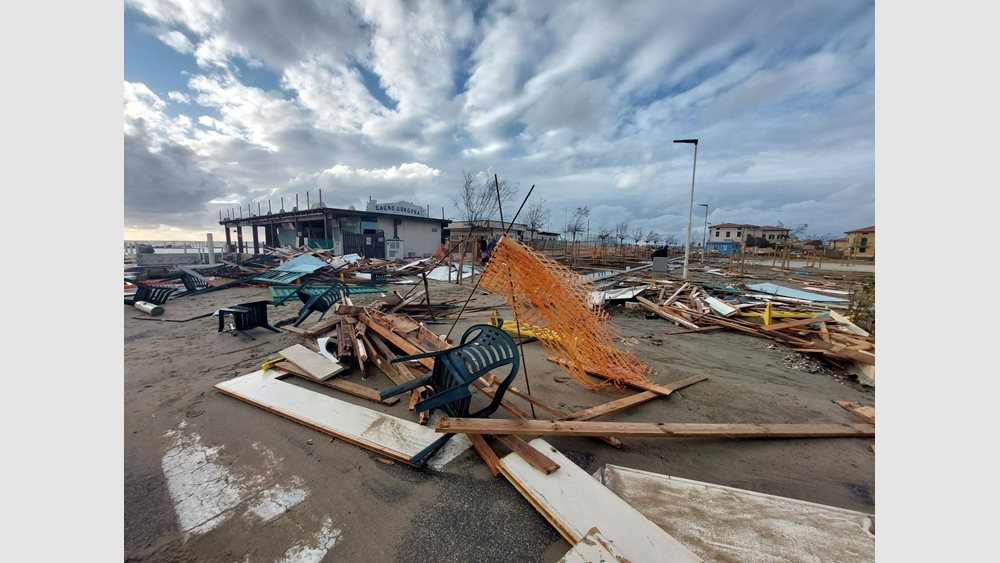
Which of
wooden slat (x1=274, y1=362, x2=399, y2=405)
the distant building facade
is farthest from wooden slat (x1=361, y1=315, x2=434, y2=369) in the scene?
the distant building facade

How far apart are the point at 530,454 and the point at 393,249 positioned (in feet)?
82.9

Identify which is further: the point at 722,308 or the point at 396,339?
the point at 722,308

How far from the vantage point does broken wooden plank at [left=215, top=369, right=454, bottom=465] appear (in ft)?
10.6

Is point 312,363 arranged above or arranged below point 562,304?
below

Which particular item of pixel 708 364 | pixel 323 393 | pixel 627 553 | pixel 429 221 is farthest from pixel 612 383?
pixel 429 221

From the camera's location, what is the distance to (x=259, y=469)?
302 cm

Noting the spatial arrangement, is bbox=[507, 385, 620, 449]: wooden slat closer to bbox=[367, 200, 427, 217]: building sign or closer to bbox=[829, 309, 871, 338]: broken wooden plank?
bbox=[829, 309, 871, 338]: broken wooden plank

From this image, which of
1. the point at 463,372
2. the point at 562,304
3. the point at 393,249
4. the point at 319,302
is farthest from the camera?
the point at 393,249

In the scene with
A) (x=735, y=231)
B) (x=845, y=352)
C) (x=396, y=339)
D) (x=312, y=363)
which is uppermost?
(x=735, y=231)

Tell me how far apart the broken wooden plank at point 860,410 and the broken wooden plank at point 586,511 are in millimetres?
3478

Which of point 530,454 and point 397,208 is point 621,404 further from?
point 397,208

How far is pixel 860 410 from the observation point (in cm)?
387

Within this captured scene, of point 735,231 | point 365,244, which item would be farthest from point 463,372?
point 735,231

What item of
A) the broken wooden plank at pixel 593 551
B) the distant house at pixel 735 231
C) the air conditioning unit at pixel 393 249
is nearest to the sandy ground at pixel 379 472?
the broken wooden plank at pixel 593 551
